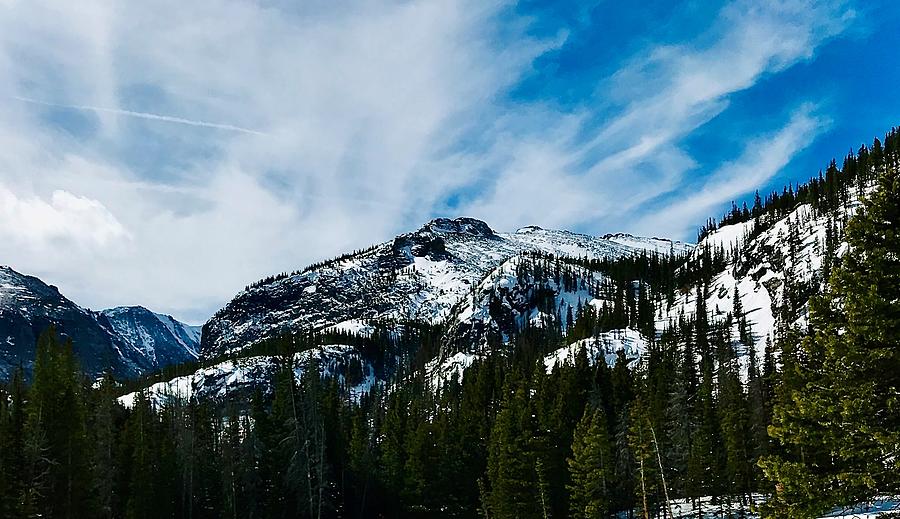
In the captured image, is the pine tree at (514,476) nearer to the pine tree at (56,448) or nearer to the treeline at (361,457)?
the treeline at (361,457)

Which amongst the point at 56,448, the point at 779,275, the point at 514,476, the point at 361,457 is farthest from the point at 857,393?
the point at 779,275

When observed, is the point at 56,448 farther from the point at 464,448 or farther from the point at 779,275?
the point at 779,275

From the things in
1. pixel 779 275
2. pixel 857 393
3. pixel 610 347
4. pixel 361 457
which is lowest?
pixel 361 457

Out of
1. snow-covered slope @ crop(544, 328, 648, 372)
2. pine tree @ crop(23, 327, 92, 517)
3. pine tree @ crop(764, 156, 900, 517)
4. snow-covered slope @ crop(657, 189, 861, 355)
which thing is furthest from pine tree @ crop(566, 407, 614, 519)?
snow-covered slope @ crop(657, 189, 861, 355)

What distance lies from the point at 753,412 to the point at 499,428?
2407cm

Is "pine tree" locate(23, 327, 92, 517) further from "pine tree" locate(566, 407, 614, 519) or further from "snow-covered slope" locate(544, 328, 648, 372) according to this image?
"snow-covered slope" locate(544, 328, 648, 372)

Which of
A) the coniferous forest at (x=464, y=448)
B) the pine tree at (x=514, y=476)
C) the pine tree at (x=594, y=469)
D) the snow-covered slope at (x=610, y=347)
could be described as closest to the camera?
the coniferous forest at (x=464, y=448)

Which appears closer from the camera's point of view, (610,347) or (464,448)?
(464,448)

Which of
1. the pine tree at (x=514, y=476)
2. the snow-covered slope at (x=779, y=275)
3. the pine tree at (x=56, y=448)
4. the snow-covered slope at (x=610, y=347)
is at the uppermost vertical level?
the snow-covered slope at (x=779, y=275)

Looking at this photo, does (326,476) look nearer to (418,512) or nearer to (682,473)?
(418,512)

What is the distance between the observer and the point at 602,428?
51.5m

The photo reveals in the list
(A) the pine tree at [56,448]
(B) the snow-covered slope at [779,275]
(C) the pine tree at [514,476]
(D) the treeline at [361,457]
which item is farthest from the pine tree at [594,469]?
(B) the snow-covered slope at [779,275]

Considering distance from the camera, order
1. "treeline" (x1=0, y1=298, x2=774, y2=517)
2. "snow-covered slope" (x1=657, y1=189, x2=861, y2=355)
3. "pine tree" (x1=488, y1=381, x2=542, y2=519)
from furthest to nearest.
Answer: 1. "snow-covered slope" (x1=657, y1=189, x2=861, y2=355)
2. "pine tree" (x1=488, y1=381, x2=542, y2=519)
3. "treeline" (x1=0, y1=298, x2=774, y2=517)

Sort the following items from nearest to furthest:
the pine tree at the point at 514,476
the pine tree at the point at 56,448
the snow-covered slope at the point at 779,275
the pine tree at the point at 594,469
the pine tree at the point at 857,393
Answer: the pine tree at the point at 857,393
the pine tree at the point at 56,448
the pine tree at the point at 594,469
the pine tree at the point at 514,476
the snow-covered slope at the point at 779,275
